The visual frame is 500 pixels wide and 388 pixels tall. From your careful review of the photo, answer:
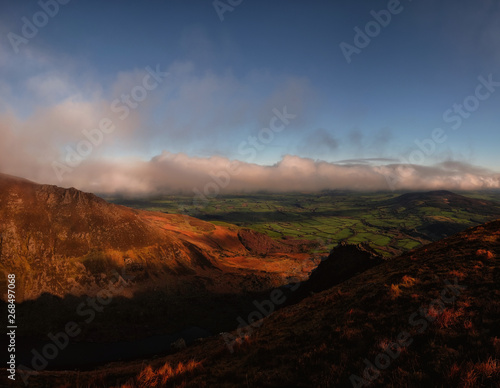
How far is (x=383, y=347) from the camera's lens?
320 inches

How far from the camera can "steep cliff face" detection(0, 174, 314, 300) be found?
51312 mm

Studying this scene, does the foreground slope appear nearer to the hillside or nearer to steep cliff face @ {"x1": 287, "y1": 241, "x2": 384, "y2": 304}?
steep cliff face @ {"x1": 287, "y1": 241, "x2": 384, "y2": 304}

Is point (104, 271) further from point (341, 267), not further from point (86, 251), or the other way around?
point (341, 267)

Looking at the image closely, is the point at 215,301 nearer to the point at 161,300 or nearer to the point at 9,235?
the point at 161,300

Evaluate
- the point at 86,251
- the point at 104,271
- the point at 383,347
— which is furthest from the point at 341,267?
the point at 86,251

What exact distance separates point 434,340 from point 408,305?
395cm

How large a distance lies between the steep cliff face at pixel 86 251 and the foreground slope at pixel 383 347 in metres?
53.8

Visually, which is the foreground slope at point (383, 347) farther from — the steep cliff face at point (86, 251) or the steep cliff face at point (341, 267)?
the steep cliff face at point (86, 251)

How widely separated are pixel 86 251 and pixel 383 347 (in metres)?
71.8

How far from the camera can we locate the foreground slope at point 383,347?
664cm

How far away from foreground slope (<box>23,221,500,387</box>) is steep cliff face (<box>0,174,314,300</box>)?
53792mm

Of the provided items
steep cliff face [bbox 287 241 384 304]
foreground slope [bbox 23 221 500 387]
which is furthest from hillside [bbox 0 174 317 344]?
foreground slope [bbox 23 221 500 387]

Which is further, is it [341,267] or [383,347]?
[341,267]

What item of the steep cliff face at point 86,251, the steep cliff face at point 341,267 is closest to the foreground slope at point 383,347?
the steep cliff face at point 341,267
